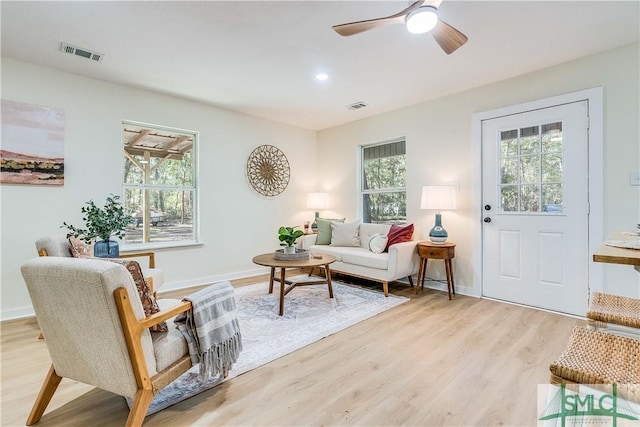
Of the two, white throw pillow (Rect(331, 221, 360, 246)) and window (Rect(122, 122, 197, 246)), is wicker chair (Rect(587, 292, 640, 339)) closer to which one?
white throw pillow (Rect(331, 221, 360, 246))

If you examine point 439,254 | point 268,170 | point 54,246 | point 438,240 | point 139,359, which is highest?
point 268,170

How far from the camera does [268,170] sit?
4.92 meters

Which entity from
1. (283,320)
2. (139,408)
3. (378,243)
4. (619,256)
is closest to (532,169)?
(378,243)

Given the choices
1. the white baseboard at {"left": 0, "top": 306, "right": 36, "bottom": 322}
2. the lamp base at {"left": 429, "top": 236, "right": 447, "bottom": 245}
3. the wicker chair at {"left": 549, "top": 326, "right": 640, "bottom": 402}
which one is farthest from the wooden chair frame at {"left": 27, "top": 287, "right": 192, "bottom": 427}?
the lamp base at {"left": 429, "top": 236, "right": 447, "bottom": 245}

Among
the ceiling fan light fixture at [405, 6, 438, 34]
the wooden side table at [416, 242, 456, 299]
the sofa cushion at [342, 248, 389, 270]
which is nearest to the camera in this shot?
the ceiling fan light fixture at [405, 6, 438, 34]

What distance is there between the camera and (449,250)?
348 centimetres

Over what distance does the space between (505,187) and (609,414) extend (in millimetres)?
2992

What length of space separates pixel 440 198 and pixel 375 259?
107 cm

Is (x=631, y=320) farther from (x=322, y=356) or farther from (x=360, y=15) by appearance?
(x=360, y=15)

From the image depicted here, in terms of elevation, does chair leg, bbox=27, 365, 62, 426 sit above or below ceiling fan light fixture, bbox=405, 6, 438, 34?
below

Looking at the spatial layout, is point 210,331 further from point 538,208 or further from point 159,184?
point 538,208

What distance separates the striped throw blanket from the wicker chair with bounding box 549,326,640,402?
144 centimetres

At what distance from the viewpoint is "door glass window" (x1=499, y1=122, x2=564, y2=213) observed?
306cm

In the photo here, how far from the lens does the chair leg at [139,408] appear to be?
4.29 feet
